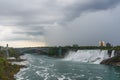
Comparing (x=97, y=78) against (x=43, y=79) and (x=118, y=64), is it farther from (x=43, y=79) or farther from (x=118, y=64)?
(x=118, y=64)

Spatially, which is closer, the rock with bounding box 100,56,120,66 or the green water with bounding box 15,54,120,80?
the green water with bounding box 15,54,120,80

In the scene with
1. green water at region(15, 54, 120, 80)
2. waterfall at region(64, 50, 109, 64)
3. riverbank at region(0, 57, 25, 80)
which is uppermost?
waterfall at region(64, 50, 109, 64)

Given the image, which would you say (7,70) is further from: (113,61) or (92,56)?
(92,56)

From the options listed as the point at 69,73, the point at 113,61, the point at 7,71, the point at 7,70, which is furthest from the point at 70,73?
the point at 113,61

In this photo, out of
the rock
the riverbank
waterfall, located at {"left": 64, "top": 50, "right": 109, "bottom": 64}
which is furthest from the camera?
waterfall, located at {"left": 64, "top": 50, "right": 109, "bottom": 64}

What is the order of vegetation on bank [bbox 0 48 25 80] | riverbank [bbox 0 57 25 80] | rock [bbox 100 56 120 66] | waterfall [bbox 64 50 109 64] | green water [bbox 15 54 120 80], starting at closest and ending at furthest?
riverbank [bbox 0 57 25 80], vegetation on bank [bbox 0 48 25 80], green water [bbox 15 54 120 80], rock [bbox 100 56 120 66], waterfall [bbox 64 50 109 64]

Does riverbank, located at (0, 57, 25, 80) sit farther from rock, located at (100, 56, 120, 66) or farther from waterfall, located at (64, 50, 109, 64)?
waterfall, located at (64, 50, 109, 64)

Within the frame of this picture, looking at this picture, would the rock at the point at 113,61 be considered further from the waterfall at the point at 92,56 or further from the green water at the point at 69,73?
the green water at the point at 69,73

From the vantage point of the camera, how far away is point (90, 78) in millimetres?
55594

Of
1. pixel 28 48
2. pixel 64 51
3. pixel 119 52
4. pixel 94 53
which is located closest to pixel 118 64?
pixel 119 52

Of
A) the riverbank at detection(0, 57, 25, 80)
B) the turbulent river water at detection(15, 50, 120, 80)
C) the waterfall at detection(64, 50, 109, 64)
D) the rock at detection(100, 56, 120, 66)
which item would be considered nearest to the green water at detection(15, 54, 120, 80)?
the turbulent river water at detection(15, 50, 120, 80)

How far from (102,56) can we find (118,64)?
17.0 meters

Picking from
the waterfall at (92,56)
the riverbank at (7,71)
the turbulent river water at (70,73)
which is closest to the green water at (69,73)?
the turbulent river water at (70,73)

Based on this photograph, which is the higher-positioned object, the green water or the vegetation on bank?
the vegetation on bank
